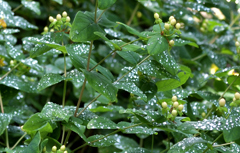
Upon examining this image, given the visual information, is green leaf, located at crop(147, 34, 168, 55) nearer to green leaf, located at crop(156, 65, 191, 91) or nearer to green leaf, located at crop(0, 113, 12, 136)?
green leaf, located at crop(156, 65, 191, 91)

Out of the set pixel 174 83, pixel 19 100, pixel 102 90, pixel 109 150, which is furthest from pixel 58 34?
pixel 109 150

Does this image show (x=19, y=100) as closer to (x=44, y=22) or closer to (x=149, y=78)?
(x=149, y=78)

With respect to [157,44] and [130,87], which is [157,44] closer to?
[157,44]

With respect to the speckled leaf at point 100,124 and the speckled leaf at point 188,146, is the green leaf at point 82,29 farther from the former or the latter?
the speckled leaf at point 188,146

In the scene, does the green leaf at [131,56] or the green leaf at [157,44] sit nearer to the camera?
the green leaf at [157,44]

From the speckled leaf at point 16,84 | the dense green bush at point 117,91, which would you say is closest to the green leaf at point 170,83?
the dense green bush at point 117,91

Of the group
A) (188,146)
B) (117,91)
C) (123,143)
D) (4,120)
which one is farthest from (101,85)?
(123,143)

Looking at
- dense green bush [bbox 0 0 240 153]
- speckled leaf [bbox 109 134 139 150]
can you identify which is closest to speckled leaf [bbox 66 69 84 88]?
dense green bush [bbox 0 0 240 153]
